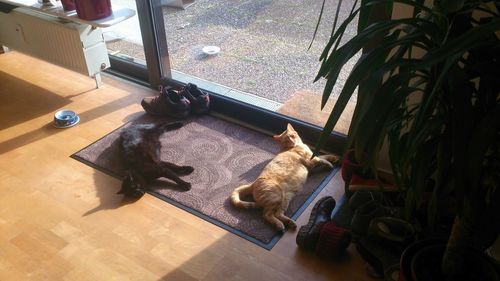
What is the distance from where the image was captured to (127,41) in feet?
9.43

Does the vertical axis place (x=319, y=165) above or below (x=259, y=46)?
below

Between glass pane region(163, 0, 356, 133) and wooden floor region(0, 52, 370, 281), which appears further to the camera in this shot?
glass pane region(163, 0, 356, 133)

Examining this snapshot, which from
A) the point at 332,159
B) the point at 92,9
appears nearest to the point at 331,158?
the point at 332,159

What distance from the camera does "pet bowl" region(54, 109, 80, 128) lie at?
7.79 feet

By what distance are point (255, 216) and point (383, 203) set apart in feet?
1.65

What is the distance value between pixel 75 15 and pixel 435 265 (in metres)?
2.10

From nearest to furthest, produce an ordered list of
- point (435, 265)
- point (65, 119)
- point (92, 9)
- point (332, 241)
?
point (435, 265) → point (332, 241) → point (92, 9) → point (65, 119)

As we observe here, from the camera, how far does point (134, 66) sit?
279cm

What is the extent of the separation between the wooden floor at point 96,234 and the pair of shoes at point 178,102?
23 cm

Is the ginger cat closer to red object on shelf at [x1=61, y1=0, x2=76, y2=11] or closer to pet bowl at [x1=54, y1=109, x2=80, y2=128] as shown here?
pet bowl at [x1=54, y1=109, x2=80, y2=128]

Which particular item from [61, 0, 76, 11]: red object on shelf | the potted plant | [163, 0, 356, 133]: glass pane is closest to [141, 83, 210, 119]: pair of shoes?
[163, 0, 356, 133]: glass pane

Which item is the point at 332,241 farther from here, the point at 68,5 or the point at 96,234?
the point at 68,5

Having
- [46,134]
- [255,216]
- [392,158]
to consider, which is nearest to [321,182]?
[255,216]

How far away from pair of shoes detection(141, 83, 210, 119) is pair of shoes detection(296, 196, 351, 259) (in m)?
1.01
